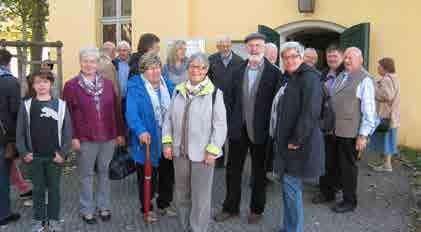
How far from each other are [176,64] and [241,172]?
137 cm

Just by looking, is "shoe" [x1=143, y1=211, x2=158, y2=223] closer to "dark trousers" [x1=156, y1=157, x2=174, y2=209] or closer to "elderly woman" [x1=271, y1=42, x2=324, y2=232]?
"dark trousers" [x1=156, y1=157, x2=174, y2=209]

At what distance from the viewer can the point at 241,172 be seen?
482 centimetres

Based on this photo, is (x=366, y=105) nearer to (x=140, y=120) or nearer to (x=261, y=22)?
(x=140, y=120)

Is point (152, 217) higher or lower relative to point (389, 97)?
lower

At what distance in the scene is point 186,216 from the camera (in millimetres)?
4328

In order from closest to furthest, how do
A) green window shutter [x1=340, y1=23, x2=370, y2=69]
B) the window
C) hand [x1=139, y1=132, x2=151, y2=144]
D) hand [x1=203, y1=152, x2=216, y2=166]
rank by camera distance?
hand [x1=203, y1=152, x2=216, y2=166] → hand [x1=139, y1=132, x2=151, y2=144] → green window shutter [x1=340, y1=23, x2=370, y2=69] → the window

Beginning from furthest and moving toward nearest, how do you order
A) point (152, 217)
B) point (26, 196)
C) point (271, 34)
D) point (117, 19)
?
point (117, 19) < point (271, 34) < point (26, 196) < point (152, 217)

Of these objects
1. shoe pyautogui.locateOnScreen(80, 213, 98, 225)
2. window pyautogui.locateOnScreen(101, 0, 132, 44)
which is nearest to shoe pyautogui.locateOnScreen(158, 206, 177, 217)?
shoe pyautogui.locateOnScreen(80, 213, 98, 225)

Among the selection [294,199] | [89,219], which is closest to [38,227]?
[89,219]

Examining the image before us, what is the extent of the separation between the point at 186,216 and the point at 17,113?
6.40 ft

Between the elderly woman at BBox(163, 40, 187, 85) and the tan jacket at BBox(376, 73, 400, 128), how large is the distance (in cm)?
302

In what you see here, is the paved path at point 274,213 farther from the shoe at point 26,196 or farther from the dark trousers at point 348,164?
the dark trousers at point 348,164

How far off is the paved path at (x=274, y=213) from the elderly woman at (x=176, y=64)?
4.93 feet

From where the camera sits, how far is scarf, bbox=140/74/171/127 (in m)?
4.59
